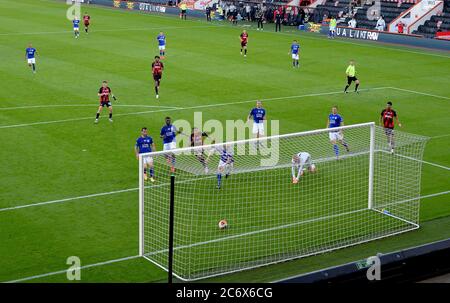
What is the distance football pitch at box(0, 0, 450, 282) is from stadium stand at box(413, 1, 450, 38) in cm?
571

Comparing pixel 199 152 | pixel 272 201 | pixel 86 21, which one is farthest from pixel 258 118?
pixel 86 21

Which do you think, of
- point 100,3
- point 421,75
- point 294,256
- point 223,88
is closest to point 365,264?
point 294,256

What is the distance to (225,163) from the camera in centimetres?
2067

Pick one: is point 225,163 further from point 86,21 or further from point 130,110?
point 86,21

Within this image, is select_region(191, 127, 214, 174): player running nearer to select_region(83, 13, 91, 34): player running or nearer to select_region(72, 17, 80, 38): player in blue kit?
select_region(72, 17, 80, 38): player in blue kit

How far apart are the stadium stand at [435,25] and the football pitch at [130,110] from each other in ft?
18.7

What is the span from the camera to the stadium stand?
179 feet

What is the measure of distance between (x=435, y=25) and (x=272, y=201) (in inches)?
1575

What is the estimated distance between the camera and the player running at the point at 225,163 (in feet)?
65.7

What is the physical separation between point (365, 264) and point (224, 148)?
618cm

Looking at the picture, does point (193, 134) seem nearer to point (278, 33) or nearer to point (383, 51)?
point (383, 51)

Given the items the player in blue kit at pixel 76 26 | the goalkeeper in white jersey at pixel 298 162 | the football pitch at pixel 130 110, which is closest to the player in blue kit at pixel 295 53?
the football pitch at pixel 130 110

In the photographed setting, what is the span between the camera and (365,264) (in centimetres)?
1509

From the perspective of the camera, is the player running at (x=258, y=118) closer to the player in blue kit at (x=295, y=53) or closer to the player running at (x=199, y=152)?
the player running at (x=199, y=152)
